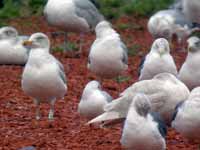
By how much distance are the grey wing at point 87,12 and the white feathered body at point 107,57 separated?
3.76 m

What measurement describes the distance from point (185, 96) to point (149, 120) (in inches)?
55.9

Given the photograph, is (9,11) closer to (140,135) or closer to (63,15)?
(63,15)

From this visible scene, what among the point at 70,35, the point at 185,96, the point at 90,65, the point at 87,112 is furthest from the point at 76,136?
the point at 70,35

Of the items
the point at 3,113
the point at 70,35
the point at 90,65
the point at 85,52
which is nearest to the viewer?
the point at 3,113

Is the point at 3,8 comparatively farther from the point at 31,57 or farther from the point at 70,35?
the point at 31,57

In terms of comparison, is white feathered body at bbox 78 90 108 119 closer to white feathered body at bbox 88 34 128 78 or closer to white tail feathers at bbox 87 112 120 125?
white tail feathers at bbox 87 112 120 125

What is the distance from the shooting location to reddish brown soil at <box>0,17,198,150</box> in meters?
9.65

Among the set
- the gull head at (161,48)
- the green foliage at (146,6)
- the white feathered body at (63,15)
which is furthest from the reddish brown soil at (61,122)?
the green foliage at (146,6)

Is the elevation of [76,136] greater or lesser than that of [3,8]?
lesser

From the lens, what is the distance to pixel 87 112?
34.2ft

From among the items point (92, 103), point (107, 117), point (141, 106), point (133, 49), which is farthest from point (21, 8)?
point (141, 106)

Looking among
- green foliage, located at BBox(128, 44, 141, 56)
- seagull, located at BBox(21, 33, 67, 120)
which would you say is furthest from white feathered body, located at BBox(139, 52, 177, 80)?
green foliage, located at BBox(128, 44, 141, 56)

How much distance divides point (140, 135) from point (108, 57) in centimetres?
413

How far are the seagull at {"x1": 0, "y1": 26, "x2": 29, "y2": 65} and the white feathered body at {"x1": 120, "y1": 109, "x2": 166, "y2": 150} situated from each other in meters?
6.73
